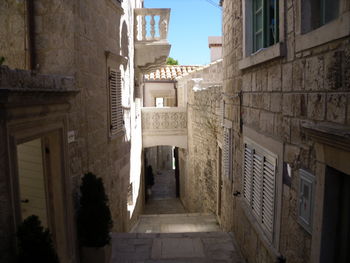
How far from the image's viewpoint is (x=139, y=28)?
1146cm

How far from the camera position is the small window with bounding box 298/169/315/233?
Answer: 9.64 feet

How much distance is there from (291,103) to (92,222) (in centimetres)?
334

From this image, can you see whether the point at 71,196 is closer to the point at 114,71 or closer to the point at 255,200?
the point at 255,200

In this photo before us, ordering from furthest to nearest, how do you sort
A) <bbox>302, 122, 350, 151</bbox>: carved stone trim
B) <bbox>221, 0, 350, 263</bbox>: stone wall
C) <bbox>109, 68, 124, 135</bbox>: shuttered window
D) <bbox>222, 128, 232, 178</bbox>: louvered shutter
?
<bbox>109, 68, 124, 135</bbox>: shuttered window → <bbox>222, 128, 232, 178</bbox>: louvered shutter → <bbox>221, 0, 350, 263</bbox>: stone wall → <bbox>302, 122, 350, 151</bbox>: carved stone trim

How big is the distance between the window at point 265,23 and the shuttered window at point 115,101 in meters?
3.43

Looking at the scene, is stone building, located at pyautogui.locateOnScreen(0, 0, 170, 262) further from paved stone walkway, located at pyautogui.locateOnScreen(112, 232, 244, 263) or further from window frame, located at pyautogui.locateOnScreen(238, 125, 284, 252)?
window frame, located at pyautogui.locateOnScreen(238, 125, 284, 252)

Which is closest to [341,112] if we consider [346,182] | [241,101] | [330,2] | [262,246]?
[346,182]

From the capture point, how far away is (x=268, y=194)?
420 centimetres

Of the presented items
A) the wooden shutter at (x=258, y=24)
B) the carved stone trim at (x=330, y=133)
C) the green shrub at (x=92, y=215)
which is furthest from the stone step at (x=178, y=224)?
the carved stone trim at (x=330, y=133)

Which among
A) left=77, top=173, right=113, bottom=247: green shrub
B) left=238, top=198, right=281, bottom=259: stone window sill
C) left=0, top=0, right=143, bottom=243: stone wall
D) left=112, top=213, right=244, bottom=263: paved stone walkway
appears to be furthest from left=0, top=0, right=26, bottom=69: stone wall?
left=238, top=198, right=281, bottom=259: stone window sill

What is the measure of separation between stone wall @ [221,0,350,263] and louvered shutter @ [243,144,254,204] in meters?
0.30

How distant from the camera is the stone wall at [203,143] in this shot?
32.1 ft

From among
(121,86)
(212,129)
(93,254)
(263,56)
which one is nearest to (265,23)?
(263,56)

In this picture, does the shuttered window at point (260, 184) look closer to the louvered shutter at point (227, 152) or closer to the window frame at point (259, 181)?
the window frame at point (259, 181)
